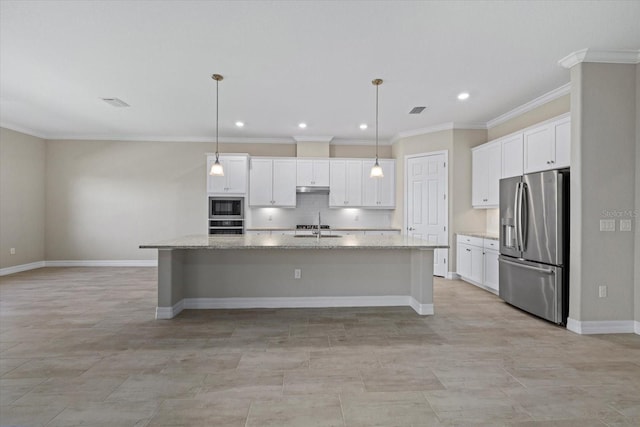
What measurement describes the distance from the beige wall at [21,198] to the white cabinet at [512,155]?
8558 millimetres

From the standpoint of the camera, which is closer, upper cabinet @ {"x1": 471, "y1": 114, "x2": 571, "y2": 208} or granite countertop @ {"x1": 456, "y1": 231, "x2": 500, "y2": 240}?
upper cabinet @ {"x1": 471, "y1": 114, "x2": 571, "y2": 208}

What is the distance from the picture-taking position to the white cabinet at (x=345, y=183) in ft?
22.8

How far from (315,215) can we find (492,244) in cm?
354

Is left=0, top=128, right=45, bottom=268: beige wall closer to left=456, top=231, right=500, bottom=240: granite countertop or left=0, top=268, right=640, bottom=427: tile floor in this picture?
left=0, top=268, right=640, bottom=427: tile floor

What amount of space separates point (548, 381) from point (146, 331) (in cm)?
354

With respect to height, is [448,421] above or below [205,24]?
below

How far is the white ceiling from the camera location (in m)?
2.64

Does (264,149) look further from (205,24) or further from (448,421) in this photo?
(448,421)

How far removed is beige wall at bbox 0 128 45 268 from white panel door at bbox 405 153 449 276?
294 inches

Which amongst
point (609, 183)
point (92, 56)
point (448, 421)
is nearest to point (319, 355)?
point (448, 421)

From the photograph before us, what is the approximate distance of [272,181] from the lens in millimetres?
6844

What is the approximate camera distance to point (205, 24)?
2.81m

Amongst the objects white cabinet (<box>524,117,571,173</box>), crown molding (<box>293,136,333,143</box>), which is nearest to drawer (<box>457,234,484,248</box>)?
white cabinet (<box>524,117,571,173</box>)

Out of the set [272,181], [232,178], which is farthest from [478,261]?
[232,178]
